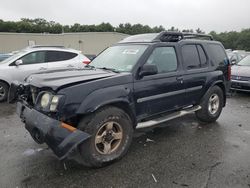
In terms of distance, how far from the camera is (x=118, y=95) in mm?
3398

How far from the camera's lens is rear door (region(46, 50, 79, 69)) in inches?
315

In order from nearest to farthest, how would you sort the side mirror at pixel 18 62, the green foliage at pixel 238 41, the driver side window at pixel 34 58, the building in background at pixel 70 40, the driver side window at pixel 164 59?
the driver side window at pixel 164 59 → the side mirror at pixel 18 62 → the driver side window at pixel 34 58 → the building in background at pixel 70 40 → the green foliage at pixel 238 41

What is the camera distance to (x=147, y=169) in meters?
3.33

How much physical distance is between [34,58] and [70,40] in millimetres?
26255

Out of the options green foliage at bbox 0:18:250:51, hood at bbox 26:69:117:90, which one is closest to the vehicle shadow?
hood at bbox 26:69:117:90

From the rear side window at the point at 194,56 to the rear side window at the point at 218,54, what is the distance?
40cm

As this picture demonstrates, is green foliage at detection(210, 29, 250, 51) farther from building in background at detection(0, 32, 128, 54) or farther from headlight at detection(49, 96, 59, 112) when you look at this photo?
headlight at detection(49, 96, 59, 112)

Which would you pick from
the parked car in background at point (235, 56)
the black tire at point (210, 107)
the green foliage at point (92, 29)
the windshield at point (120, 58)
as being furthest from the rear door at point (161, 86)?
the green foliage at point (92, 29)

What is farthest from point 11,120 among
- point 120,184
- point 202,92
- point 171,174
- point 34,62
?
point 202,92

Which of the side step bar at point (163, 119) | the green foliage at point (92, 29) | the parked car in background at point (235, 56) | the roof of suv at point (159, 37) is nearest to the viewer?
the side step bar at point (163, 119)

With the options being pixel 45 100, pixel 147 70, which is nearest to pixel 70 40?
pixel 147 70

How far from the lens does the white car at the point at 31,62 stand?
737cm

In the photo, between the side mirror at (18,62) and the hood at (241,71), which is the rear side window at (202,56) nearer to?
the hood at (241,71)

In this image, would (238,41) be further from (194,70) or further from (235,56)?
(194,70)
